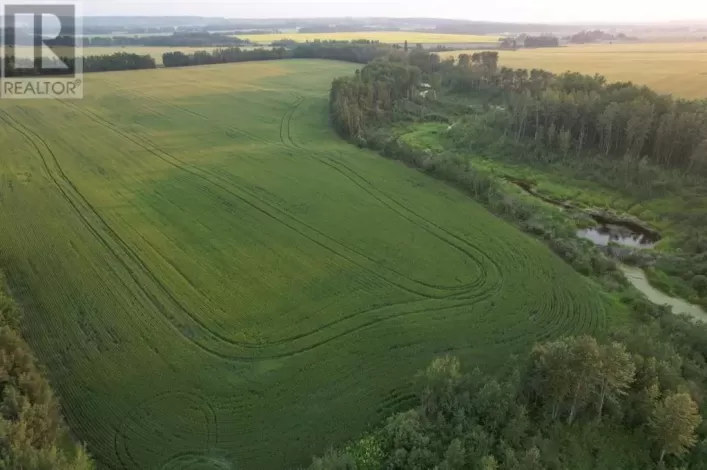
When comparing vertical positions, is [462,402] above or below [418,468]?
above

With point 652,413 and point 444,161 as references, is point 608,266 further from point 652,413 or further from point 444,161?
point 444,161

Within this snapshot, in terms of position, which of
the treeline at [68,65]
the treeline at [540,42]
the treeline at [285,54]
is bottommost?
the treeline at [68,65]

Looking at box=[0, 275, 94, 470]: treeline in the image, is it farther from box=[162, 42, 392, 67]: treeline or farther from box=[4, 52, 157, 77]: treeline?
box=[162, 42, 392, 67]: treeline

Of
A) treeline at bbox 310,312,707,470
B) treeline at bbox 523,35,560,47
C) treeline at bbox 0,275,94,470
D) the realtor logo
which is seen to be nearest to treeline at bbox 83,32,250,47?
the realtor logo

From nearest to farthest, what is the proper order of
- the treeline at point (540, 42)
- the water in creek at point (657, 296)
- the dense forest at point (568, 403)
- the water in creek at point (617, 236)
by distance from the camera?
the dense forest at point (568, 403) → the water in creek at point (657, 296) → the water in creek at point (617, 236) → the treeline at point (540, 42)

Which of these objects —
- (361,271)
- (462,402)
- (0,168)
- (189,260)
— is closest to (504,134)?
(361,271)

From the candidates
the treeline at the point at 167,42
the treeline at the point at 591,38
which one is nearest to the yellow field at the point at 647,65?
the treeline at the point at 591,38

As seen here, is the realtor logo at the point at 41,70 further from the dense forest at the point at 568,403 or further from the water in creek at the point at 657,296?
the water in creek at the point at 657,296
